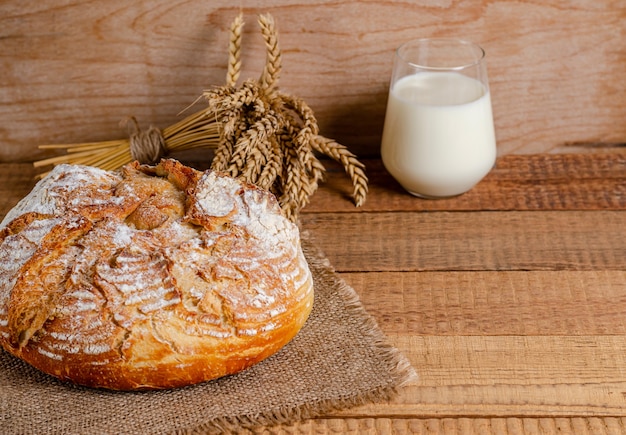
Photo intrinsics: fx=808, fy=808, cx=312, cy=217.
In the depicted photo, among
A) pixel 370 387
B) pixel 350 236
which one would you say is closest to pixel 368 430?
pixel 370 387

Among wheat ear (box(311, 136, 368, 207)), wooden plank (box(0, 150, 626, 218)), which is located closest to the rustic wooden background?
wooden plank (box(0, 150, 626, 218))

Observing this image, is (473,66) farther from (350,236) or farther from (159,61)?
(159,61)

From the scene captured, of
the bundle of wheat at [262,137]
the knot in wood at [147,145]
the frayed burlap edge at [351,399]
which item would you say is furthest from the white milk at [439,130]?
the knot in wood at [147,145]

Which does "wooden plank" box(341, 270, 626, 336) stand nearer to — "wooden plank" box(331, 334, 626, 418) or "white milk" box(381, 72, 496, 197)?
"wooden plank" box(331, 334, 626, 418)

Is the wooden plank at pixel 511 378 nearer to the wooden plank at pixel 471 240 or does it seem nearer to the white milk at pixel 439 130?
the wooden plank at pixel 471 240

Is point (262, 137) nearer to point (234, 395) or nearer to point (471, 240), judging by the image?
point (471, 240)
